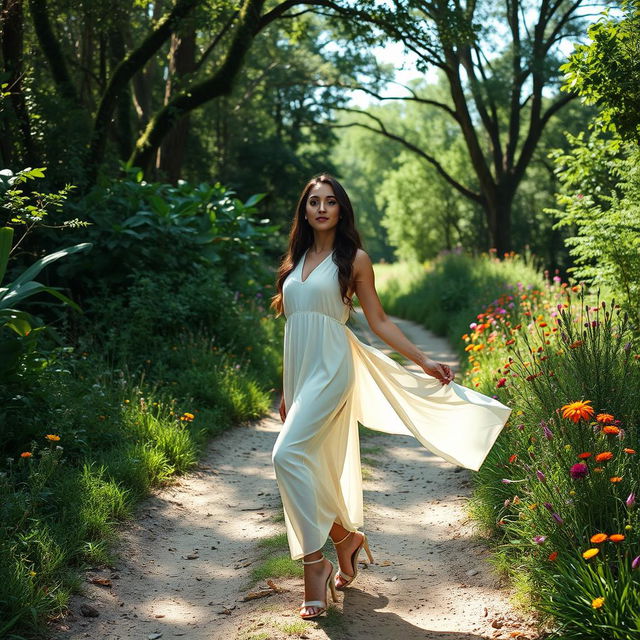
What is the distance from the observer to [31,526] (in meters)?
4.41

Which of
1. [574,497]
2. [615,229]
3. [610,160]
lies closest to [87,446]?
[574,497]

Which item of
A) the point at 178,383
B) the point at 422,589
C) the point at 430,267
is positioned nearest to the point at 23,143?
the point at 178,383

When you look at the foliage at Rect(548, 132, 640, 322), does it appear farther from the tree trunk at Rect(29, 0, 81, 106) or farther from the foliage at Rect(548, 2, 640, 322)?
the tree trunk at Rect(29, 0, 81, 106)

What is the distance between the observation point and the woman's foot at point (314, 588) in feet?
12.8

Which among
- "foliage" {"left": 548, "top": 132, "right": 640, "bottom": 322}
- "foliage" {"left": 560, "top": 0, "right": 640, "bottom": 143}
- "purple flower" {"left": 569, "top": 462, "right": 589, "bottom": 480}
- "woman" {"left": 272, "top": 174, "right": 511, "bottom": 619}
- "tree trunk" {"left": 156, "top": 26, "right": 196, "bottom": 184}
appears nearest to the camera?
"purple flower" {"left": 569, "top": 462, "right": 589, "bottom": 480}

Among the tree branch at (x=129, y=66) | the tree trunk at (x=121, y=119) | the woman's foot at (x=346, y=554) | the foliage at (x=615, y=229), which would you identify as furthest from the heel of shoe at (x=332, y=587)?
the tree trunk at (x=121, y=119)

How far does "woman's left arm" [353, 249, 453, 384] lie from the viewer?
4.21 meters

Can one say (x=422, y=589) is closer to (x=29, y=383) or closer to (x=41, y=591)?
(x=41, y=591)

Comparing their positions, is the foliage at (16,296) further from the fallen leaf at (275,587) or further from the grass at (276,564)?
the fallen leaf at (275,587)

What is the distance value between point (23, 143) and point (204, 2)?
4.08 meters

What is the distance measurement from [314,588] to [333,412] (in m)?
0.91

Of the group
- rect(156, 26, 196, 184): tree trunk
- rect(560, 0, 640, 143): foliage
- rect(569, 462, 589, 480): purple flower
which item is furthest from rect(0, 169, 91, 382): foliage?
rect(156, 26, 196, 184): tree trunk

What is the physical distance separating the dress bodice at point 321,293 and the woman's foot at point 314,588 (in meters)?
1.32

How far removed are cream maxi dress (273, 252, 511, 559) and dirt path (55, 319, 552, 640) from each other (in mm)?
463
